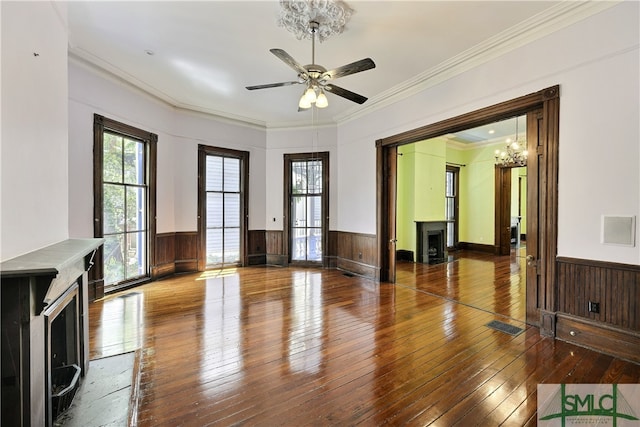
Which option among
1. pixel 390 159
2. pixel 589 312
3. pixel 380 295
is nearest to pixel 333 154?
pixel 390 159

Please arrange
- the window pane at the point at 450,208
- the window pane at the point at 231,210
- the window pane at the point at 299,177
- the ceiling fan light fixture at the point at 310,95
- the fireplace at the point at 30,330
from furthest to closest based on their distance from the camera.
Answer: the window pane at the point at 450,208 < the window pane at the point at 299,177 < the window pane at the point at 231,210 < the ceiling fan light fixture at the point at 310,95 < the fireplace at the point at 30,330

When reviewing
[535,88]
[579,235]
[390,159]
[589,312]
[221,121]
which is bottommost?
[589,312]

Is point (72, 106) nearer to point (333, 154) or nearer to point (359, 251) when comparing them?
point (333, 154)

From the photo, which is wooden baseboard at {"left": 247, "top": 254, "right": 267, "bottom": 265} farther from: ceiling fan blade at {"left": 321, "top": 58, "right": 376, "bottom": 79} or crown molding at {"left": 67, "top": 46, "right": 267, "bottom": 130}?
ceiling fan blade at {"left": 321, "top": 58, "right": 376, "bottom": 79}

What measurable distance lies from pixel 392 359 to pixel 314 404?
2.98 ft

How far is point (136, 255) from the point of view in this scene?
4.87m

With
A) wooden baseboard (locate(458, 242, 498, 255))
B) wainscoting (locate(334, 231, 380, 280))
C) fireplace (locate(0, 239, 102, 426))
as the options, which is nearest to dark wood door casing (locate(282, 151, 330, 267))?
wainscoting (locate(334, 231, 380, 280))

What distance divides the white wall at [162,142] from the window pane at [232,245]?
0.43m

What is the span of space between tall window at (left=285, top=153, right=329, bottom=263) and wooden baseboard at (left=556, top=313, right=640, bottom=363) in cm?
432

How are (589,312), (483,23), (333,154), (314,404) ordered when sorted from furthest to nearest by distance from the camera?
(333,154) < (483,23) < (589,312) < (314,404)

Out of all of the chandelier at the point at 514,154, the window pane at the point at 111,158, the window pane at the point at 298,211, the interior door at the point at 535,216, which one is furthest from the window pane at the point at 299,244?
the chandelier at the point at 514,154

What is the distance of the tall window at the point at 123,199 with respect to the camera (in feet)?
13.6

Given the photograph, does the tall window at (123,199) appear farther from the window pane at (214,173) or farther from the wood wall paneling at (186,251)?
the window pane at (214,173)

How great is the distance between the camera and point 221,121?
609 centimetres
